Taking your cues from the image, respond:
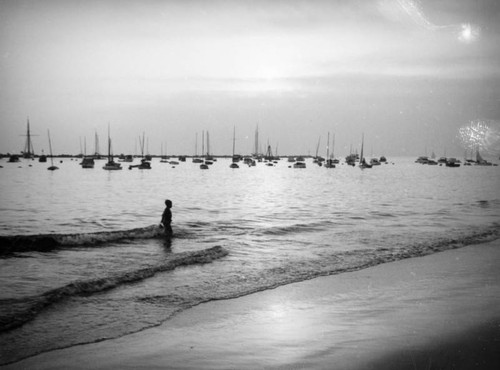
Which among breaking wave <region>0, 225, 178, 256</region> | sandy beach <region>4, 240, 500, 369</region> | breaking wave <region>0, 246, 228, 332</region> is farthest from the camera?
Answer: breaking wave <region>0, 225, 178, 256</region>

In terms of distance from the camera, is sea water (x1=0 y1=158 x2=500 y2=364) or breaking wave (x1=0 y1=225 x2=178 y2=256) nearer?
sea water (x1=0 y1=158 x2=500 y2=364)

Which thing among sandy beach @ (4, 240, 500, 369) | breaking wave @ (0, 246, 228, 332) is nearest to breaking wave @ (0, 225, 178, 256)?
breaking wave @ (0, 246, 228, 332)

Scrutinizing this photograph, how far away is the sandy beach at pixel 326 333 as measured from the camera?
7102 mm

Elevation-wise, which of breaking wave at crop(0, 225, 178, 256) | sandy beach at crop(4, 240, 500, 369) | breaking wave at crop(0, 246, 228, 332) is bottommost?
breaking wave at crop(0, 225, 178, 256)

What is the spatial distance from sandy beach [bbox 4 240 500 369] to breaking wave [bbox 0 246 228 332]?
248 cm

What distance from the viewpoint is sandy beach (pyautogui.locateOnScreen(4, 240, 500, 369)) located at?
7102 mm

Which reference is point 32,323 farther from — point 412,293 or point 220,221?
point 220,221

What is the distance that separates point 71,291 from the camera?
1151cm

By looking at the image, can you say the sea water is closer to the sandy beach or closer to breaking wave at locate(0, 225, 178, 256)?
breaking wave at locate(0, 225, 178, 256)

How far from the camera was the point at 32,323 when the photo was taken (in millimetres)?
9266

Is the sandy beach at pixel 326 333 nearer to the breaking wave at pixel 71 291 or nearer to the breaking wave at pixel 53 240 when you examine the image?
the breaking wave at pixel 71 291

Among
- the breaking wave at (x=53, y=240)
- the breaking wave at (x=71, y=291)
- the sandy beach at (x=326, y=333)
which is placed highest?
the sandy beach at (x=326, y=333)

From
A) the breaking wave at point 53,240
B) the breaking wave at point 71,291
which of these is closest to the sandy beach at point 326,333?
the breaking wave at point 71,291

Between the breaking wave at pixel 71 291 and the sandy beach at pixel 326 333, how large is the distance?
8.13ft
